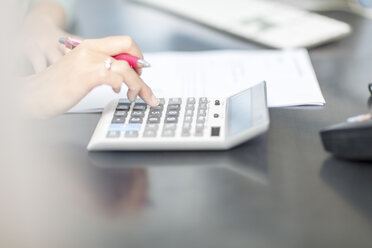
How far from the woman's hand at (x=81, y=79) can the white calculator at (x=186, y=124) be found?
0.04m

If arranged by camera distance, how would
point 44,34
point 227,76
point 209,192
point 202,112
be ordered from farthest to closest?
1. point 44,34
2. point 227,76
3. point 202,112
4. point 209,192

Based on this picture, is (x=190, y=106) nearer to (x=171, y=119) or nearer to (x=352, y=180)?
(x=171, y=119)

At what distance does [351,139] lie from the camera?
50cm

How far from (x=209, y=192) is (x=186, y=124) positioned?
0.11 m

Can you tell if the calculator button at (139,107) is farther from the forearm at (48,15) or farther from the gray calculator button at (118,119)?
the forearm at (48,15)

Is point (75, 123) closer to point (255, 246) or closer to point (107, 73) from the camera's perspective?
point (107, 73)

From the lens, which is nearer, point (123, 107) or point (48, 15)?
point (123, 107)

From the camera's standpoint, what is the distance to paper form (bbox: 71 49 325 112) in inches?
27.2

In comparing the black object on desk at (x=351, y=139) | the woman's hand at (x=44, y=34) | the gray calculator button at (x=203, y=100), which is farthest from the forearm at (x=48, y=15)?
the black object on desk at (x=351, y=139)

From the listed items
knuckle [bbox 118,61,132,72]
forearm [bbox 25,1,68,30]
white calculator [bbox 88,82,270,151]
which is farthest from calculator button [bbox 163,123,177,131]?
forearm [bbox 25,1,68,30]

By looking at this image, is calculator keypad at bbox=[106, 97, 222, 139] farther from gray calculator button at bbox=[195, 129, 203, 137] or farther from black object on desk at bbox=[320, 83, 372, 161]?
black object on desk at bbox=[320, 83, 372, 161]

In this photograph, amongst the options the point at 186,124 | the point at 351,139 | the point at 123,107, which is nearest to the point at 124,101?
the point at 123,107

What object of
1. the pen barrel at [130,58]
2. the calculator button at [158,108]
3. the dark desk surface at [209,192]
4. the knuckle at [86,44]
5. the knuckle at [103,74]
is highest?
the knuckle at [86,44]

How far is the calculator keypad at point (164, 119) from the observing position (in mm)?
549
